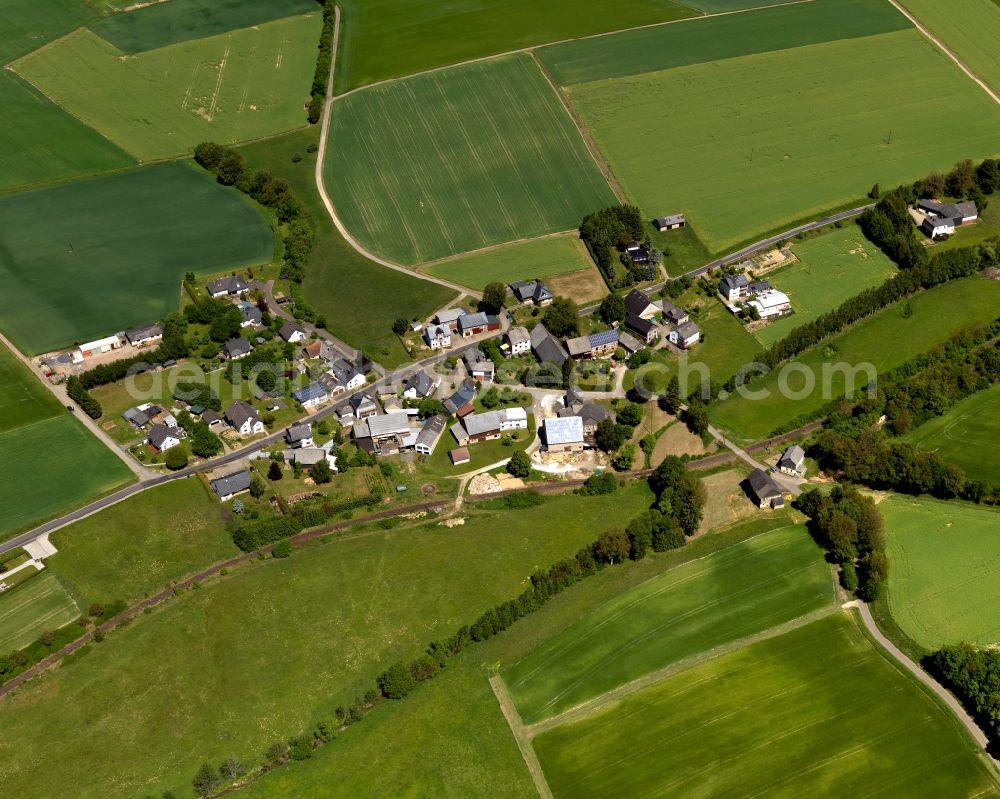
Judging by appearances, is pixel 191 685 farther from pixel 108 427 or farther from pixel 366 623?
pixel 108 427

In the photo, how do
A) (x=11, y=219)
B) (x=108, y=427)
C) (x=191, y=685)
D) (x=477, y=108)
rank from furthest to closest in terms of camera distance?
(x=477, y=108), (x=11, y=219), (x=108, y=427), (x=191, y=685)

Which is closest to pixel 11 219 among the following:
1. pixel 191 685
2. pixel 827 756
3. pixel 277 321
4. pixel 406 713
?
pixel 277 321

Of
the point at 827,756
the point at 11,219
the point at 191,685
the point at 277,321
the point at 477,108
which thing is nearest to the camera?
the point at 827,756

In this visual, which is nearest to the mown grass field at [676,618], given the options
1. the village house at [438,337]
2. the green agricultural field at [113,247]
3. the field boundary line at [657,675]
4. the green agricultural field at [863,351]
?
the field boundary line at [657,675]

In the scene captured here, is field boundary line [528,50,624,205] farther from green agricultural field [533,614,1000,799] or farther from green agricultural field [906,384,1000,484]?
green agricultural field [533,614,1000,799]

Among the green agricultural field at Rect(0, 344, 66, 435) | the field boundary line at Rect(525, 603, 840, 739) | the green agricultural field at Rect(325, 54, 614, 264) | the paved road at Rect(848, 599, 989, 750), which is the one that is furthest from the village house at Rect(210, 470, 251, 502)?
the paved road at Rect(848, 599, 989, 750)

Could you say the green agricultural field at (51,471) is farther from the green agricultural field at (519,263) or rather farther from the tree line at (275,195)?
the green agricultural field at (519,263)

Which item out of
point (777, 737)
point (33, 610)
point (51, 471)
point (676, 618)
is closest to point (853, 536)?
point (676, 618)
